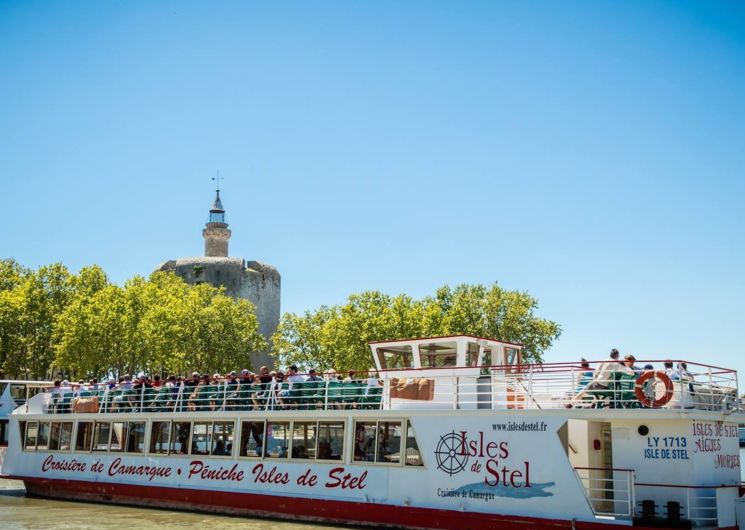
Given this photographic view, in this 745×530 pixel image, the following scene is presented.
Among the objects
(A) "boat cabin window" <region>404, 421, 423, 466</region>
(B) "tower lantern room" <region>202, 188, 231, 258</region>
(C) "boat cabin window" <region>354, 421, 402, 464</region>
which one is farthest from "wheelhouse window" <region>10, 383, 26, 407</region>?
(B) "tower lantern room" <region>202, 188, 231, 258</region>

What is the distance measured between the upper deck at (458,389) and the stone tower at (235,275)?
139ft

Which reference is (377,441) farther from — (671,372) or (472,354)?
(671,372)

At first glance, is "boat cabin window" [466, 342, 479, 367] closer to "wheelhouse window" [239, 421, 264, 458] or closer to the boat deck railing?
the boat deck railing

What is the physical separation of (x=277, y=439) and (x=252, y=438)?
88 centimetres

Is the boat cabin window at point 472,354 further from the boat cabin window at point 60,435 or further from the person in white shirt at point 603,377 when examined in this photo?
the boat cabin window at point 60,435

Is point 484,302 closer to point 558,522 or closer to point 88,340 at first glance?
point 88,340

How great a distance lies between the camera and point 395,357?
Answer: 69.5 feet

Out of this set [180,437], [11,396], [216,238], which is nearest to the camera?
[180,437]

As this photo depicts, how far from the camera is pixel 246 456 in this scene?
21.2 meters

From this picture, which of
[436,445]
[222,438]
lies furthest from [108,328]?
[436,445]

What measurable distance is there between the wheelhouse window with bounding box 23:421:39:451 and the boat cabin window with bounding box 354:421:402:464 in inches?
511

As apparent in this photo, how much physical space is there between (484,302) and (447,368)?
40613 millimetres

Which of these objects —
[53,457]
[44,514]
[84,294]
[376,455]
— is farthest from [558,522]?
[84,294]

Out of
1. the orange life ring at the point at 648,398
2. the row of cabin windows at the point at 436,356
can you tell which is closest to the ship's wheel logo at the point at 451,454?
the row of cabin windows at the point at 436,356
